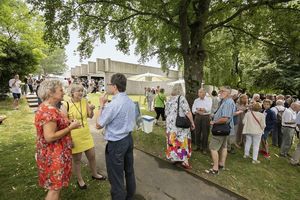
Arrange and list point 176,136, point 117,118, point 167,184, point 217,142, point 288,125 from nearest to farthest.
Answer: point 117,118
point 167,184
point 217,142
point 176,136
point 288,125

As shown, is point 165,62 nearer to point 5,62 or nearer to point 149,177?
point 149,177

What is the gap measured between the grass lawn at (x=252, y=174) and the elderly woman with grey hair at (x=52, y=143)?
127 inches

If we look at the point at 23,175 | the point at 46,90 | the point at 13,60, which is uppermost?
the point at 13,60

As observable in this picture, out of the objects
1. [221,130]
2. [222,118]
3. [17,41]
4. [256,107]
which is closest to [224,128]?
[221,130]

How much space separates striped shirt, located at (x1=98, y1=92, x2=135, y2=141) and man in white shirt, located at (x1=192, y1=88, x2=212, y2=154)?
354 cm

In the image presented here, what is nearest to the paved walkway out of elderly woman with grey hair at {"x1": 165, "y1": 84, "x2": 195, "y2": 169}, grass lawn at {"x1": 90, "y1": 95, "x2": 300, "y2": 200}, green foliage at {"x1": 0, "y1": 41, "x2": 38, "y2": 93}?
elderly woman with grey hair at {"x1": 165, "y1": 84, "x2": 195, "y2": 169}

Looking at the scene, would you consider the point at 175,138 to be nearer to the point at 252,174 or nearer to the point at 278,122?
the point at 252,174

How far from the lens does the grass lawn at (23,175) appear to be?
3.54 meters

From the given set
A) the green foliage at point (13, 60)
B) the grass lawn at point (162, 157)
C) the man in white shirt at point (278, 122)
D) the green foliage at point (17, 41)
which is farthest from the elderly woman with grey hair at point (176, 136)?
the green foliage at point (13, 60)

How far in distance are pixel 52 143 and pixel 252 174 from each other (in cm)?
465

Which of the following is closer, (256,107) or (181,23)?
(256,107)

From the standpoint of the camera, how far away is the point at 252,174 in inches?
200

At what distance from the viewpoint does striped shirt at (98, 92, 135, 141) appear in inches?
113

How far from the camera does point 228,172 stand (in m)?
4.99
